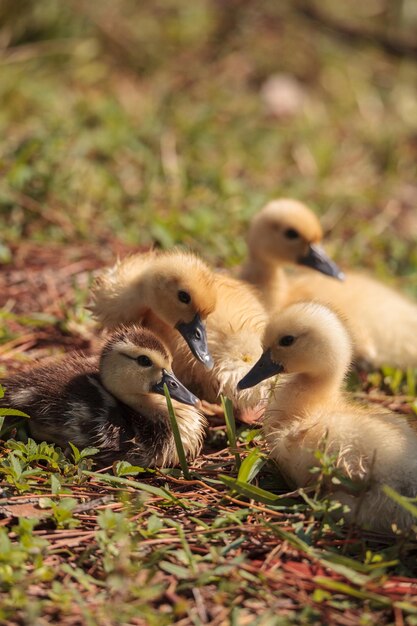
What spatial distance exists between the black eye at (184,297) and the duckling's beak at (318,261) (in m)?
1.10

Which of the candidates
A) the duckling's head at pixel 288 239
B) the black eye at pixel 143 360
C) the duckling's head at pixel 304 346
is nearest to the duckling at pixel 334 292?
the duckling's head at pixel 288 239

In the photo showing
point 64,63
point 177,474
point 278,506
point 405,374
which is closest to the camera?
point 278,506

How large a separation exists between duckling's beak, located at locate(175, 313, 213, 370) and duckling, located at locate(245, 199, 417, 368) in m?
0.75

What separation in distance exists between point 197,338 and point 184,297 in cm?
15

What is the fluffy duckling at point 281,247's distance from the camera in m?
4.02

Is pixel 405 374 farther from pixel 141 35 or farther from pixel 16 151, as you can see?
pixel 141 35

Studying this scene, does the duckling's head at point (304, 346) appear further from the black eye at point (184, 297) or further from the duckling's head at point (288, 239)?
the duckling's head at point (288, 239)

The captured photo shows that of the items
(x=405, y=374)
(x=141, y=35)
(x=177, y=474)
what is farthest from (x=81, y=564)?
(x=141, y=35)

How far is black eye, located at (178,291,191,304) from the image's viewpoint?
3.11 meters

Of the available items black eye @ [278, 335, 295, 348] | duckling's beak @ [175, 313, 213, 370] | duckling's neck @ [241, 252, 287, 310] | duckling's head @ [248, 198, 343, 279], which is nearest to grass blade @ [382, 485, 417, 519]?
black eye @ [278, 335, 295, 348]

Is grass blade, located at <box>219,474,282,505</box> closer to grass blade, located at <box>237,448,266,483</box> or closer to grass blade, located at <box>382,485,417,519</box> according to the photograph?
grass blade, located at <box>237,448,266,483</box>

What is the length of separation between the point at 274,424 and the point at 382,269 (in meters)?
2.02

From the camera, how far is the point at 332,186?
18.7 feet

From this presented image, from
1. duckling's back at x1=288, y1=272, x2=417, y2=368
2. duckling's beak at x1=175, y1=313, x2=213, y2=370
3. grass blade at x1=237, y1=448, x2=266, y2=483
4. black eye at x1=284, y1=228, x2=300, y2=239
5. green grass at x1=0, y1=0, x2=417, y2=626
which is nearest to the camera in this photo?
green grass at x1=0, y1=0, x2=417, y2=626
